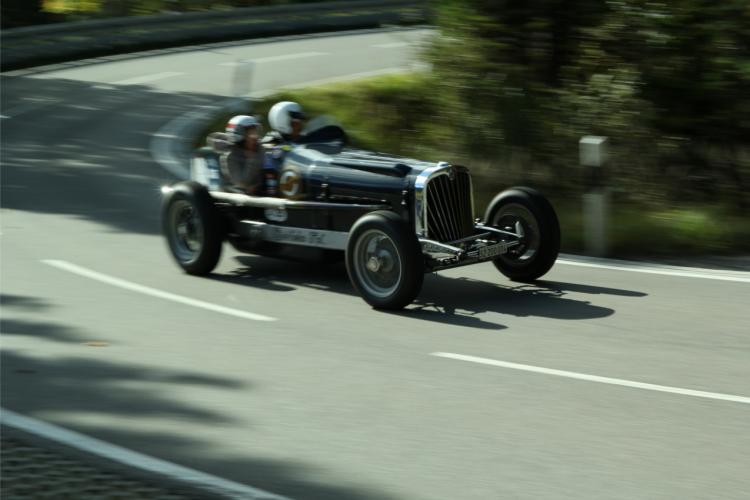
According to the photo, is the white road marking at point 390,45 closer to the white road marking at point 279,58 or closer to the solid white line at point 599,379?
the white road marking at point 279,58

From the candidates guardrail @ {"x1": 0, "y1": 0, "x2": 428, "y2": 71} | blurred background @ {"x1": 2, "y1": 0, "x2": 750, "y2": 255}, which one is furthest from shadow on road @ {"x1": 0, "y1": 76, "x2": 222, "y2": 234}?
blurred background @ {"x1": 2, "y1": 0, "x2": 750, "y2": 255}

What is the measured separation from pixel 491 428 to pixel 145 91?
15647 mm

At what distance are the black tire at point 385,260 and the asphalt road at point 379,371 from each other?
0.53ft

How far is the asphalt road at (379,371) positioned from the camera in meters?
5.52

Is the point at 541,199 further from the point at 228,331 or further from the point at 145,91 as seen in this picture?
the point at 145,91

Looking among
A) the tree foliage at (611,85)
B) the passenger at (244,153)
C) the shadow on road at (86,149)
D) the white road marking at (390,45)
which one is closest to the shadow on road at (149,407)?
the passenger at (244,153)

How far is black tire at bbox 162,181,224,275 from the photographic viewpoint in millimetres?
9641

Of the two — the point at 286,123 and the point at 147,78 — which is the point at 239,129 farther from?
the point at 147,78

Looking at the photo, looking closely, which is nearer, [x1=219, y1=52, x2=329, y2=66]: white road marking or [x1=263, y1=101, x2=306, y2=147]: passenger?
[x1=263, y1=101, x2=306, y2=147]: passenger

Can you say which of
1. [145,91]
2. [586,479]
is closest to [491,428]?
[586,479]

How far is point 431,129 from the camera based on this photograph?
1393 centimetres

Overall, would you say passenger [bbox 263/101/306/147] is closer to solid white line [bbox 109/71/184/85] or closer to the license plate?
the license plate

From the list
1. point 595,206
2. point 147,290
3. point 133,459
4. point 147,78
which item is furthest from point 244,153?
point 147,78

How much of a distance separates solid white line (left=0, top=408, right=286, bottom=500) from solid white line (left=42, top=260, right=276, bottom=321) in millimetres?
2457
